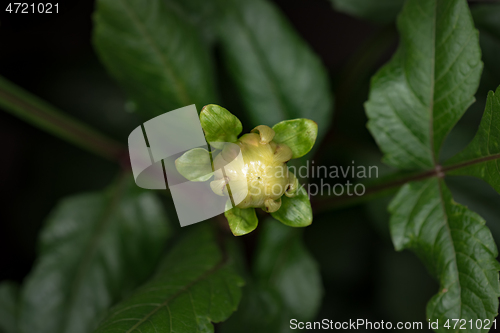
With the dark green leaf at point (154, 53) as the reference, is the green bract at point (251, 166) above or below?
below

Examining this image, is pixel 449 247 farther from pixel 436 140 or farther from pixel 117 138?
pixel 117 138

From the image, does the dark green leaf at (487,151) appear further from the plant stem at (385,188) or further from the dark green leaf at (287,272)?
the dark green leaf at (287,272)

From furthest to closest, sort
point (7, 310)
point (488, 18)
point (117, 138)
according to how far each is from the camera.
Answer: point (117, 138) → point (7, 310) → point (488, 18)

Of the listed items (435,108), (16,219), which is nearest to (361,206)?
(435,108)

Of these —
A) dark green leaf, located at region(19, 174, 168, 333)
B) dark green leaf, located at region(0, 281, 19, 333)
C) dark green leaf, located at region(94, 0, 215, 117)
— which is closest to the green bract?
dark green leaf, located at region(94, 0, 215, 117)

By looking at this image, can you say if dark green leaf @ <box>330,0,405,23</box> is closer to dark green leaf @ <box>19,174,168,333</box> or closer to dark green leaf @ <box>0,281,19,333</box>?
dark green leaf @ <box>19,174,168,333</box>

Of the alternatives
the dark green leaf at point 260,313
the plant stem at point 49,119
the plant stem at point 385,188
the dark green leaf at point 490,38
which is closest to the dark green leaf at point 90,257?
the plant stem at point 49,119

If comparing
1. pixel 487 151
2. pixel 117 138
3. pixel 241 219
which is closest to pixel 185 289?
pixel 241 219
